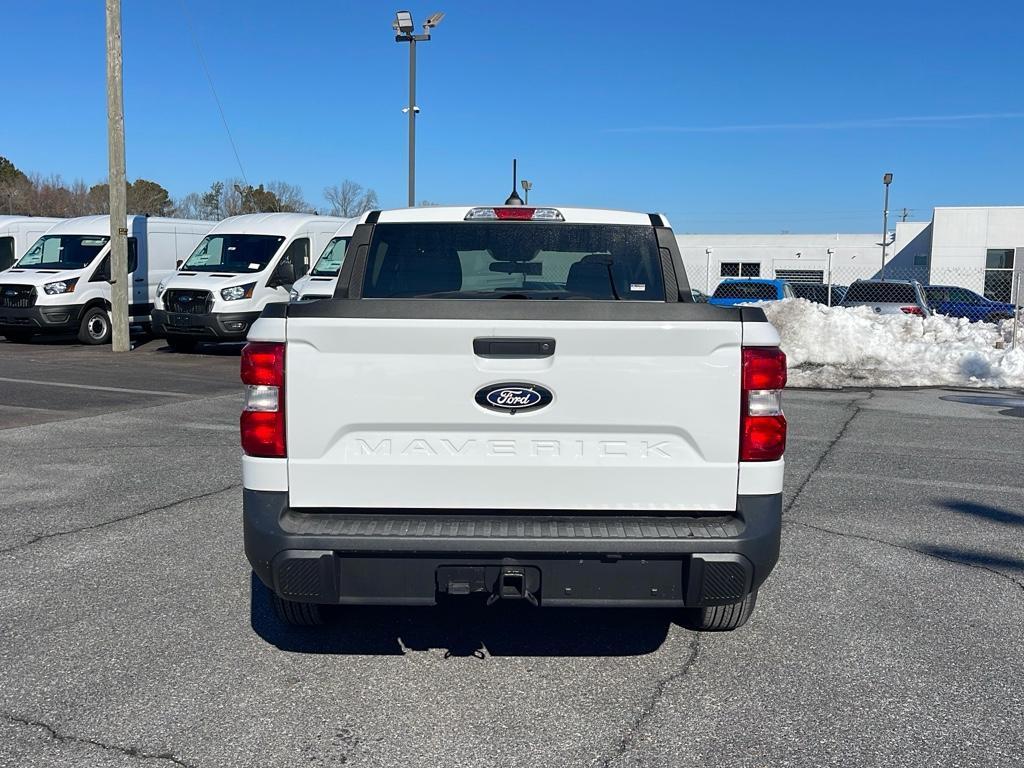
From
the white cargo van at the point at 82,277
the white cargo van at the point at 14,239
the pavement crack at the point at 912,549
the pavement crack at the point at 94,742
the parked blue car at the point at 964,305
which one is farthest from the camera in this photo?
the parked blue car at the point at 964,305

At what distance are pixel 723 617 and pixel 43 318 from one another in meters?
18.3

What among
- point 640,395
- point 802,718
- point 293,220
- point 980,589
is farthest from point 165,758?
point 293,220

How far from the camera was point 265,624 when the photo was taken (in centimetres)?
477

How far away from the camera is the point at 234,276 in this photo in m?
18.9

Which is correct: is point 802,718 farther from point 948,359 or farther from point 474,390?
point 948,359

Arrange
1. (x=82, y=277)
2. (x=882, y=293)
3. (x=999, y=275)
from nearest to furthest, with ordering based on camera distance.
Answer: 1. (x=82, y=277)
2. (x=882, y=293)
3. (x=999, y=275)

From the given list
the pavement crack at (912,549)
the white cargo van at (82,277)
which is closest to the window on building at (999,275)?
the white cargo van at (82,277)

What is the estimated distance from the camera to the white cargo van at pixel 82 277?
64.9 feet

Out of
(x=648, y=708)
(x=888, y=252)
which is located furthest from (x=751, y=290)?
(x=888, y=252)

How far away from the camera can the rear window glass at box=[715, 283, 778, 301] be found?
69.6ft

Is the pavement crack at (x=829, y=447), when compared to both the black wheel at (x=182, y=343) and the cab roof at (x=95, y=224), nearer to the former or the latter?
the black wheel at (x=182, y=343)

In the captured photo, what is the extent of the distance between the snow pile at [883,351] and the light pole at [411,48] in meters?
8.63

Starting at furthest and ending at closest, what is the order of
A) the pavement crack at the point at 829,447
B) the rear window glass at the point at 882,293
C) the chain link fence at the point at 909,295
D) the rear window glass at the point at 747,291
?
the rear window glass at the point at 882,293
the rear window glass at the point at 747,291
the chain link fence at the point at 909,295
the pavement crack at the point at 829,447

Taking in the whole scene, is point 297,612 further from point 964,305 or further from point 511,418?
point 964,305
